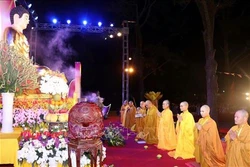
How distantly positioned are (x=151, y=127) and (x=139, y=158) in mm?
2671

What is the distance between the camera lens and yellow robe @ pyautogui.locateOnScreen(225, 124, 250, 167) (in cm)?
565

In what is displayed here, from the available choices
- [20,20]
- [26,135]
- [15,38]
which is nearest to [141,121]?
[15,38]

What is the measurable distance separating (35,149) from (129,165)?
8.55ft

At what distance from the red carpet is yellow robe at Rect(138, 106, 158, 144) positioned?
1.96 ft

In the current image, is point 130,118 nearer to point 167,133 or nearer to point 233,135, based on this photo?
point 167,133

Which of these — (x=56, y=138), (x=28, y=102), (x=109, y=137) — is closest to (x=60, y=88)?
(x=56, y=138)

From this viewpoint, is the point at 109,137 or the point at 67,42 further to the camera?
the point at 67,42

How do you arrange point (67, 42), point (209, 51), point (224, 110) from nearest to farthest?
point (209, 51) → point (224, 110) → point (67, 42)

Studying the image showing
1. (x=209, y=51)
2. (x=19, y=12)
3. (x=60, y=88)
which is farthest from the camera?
(x=209, y=51)

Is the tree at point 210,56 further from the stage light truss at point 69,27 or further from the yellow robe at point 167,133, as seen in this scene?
the stage light truss at point 69,27

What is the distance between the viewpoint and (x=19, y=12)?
962 cm

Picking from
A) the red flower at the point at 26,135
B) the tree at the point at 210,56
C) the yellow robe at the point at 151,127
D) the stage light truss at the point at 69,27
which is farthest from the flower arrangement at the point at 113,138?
the stage light truss at the point at 69,27

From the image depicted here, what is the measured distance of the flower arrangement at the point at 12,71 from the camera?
17.7 feet

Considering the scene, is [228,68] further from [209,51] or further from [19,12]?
[19,12]
